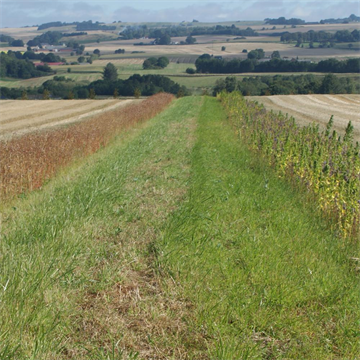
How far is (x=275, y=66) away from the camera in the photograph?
86250 millimetres

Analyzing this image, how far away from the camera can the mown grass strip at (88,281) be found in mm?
3600

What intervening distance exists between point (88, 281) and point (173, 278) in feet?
2.98

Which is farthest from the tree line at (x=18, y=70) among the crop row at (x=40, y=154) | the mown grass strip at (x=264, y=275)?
the mown grass strip at (x=264, y=275)

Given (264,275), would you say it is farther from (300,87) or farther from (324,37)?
(324,37)

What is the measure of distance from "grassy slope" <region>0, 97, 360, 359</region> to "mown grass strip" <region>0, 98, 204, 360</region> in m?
0.01

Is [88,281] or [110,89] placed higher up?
[88,281]

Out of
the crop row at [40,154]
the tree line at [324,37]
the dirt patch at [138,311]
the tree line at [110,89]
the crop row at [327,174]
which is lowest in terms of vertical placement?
the tree line at [110,89]

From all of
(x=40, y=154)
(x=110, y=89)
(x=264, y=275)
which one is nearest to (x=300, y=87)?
(x=110, y=89)

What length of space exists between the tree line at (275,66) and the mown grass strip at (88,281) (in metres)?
77.4

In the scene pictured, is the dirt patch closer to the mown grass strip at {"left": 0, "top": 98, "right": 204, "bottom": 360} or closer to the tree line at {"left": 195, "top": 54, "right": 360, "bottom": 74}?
the mown grass strip at {"left": 0, "top": 98, "right": 204, "bottom": 360}

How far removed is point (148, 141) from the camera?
52.9 ft

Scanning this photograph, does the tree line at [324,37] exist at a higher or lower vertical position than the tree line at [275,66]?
higher

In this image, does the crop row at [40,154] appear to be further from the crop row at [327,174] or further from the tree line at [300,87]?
the tree line at [300,87]

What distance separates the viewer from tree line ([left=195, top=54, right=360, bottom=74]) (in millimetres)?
77250
